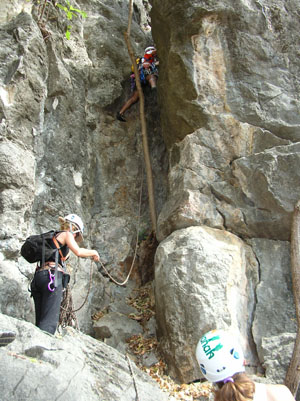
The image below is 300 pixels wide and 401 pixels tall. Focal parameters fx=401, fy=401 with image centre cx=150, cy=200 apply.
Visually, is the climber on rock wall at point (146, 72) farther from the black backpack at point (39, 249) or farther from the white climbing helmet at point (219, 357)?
the white climbing helmet at point (219, 357)

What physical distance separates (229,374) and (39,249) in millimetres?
2908

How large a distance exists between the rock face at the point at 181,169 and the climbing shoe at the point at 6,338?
2.13 metres

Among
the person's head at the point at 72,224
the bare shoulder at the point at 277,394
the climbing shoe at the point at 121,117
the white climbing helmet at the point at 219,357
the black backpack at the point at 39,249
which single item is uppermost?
the climbing shoe at the point at 121,117

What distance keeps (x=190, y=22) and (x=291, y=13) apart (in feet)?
6.95

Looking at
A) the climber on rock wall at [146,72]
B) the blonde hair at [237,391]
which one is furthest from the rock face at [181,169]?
the blonde hair at [237,391]

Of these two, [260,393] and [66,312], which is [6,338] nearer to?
[66,312]

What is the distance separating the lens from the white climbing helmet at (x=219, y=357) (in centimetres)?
272

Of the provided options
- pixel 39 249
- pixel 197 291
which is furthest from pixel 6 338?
pixel 197 291

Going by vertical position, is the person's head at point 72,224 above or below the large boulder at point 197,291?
above

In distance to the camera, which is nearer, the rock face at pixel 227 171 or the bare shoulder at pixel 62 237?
the bare shoulder at pixel 62 237

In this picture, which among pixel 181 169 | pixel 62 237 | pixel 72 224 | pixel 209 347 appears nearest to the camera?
pixel 209 347

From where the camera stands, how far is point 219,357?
2.79 m

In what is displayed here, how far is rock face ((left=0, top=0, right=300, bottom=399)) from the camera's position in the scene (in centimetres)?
590

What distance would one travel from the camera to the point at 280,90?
7.60 m
